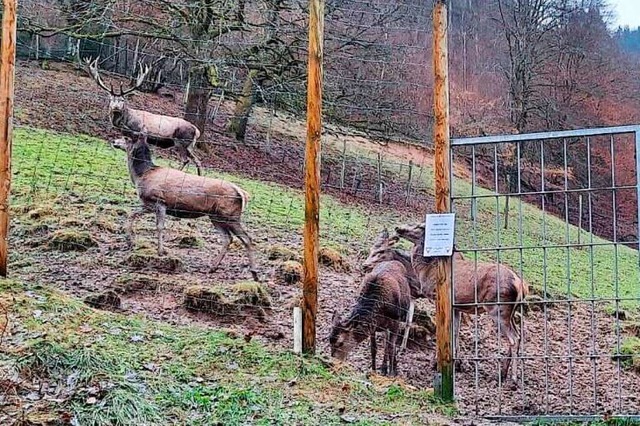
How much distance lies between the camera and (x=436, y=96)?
6059mm

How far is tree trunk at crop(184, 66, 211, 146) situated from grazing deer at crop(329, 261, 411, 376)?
7.46 meters

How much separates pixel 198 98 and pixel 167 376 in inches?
441

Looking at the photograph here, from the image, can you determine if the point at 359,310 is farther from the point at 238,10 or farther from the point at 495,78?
the point at 495,78

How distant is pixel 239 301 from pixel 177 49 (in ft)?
27.6

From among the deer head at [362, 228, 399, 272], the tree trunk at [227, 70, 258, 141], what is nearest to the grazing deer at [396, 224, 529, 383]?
the deer head at [362, 228, 399, 272]

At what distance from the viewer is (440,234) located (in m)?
5.93

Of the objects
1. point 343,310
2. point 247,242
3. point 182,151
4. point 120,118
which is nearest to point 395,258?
point 343,310

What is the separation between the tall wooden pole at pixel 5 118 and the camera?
6.12 m

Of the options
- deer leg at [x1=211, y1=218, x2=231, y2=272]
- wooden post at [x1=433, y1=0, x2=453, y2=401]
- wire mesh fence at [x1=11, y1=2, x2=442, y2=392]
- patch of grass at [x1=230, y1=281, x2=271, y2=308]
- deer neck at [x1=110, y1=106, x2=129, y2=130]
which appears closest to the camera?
wooden post at [x1=433, y1=0, x2=453, y2=401]

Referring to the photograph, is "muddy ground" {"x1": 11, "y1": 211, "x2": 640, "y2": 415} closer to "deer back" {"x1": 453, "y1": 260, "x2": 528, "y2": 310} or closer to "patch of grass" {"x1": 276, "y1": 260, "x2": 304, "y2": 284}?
"patch of grass" {"x1": 276, "y1": 260, "x2": 304, "y2": 284}

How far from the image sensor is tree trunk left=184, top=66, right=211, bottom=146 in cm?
1456

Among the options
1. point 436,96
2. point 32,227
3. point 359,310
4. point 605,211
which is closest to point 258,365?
point 359,310

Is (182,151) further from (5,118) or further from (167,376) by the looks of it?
(167,376)

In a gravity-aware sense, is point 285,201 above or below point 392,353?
above
